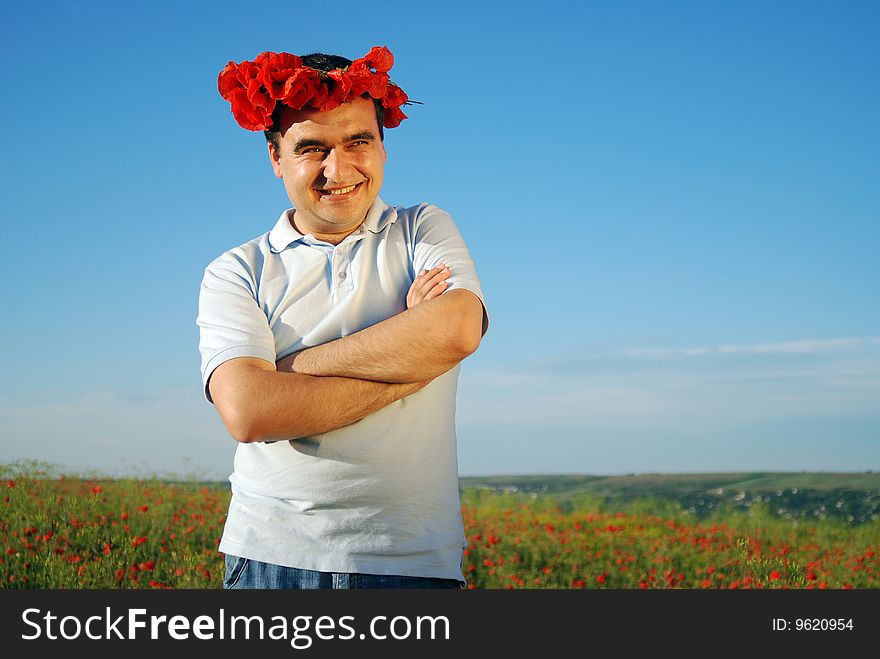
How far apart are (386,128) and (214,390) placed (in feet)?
3.48

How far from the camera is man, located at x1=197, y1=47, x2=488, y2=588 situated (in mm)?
2467

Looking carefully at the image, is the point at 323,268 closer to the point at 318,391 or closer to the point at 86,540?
the point at 318,391

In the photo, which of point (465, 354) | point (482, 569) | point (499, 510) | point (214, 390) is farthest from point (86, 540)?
point (465, 354)

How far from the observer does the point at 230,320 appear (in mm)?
2619

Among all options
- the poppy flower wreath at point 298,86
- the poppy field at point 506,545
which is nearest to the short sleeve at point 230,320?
the poppy flower wreath at point 298,86

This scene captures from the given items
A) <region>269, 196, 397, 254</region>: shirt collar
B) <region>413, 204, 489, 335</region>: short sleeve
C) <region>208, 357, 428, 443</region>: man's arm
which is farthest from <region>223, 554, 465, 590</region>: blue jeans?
<region>269, 196, 397, 254</region>: shirt collar

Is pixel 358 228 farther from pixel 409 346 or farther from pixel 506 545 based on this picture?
pixel 506 545

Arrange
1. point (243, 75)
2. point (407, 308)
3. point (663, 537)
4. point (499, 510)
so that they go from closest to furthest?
point (407, 308), point (243, 75), point (663, 537), point (499, 510)

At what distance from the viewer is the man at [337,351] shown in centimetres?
247

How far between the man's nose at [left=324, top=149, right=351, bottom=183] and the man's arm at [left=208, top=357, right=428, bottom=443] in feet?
2.03

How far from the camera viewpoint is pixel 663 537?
636cm

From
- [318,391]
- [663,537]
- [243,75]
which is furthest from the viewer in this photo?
[663,537]

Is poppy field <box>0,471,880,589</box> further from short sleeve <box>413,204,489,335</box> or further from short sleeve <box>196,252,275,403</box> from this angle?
short sleeve <box>413,204,489,335</box>

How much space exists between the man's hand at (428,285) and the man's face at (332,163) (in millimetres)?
308
